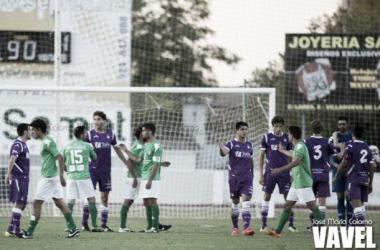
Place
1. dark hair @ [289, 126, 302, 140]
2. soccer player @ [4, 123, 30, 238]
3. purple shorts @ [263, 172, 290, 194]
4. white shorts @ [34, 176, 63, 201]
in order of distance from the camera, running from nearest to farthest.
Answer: white shorts @ [34, 176, 63, 201]
dark hair @ [289, 126, 302, 140]
soccer player @ [4, 123, 30, 238]
purple shorts @ [263, 172, 290, 194]

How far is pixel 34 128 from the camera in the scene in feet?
49.3

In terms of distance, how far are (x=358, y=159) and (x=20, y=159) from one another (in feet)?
18.4

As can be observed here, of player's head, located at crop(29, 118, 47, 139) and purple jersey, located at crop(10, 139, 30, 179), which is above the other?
player's head, located at crop(29, 118, 47, 139)

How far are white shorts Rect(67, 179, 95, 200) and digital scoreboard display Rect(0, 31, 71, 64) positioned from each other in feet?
33.7

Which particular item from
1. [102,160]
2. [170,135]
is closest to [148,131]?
[102,160]

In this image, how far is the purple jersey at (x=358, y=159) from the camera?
15773 mm

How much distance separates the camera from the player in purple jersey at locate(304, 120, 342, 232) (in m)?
16.7

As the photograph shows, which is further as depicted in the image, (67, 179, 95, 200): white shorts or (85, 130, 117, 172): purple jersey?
(85, 130, 117, 172): purple jersey

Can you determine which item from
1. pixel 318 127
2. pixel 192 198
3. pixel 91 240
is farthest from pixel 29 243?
pixel 192 198

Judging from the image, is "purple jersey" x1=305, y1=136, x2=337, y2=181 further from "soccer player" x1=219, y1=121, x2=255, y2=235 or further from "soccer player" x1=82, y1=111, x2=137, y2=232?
"soccer player" x1=82, y1=111, x2=137, y2=232

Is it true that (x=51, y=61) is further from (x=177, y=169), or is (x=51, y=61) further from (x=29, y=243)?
(x=29, y=243)

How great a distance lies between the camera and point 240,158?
16484 mm

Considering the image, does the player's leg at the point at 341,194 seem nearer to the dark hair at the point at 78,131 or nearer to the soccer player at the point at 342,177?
the soccer player at the point at 342,177

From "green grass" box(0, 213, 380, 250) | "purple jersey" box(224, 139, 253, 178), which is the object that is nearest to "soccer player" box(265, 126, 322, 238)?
"green grass" box(0, 213, 380, 250)
